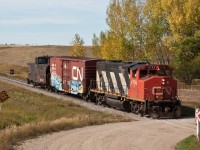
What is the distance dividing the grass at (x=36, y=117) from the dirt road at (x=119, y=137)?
0.76 metres

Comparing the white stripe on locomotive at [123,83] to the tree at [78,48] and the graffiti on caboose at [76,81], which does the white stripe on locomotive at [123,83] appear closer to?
the graffiti on caboose at [76,81]

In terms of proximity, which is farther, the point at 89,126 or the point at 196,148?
the point at 89,126

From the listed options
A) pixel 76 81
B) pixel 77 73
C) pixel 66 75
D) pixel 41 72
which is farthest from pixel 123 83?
pixel 41 72

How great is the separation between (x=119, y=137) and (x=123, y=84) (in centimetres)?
1143

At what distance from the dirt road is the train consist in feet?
11.2

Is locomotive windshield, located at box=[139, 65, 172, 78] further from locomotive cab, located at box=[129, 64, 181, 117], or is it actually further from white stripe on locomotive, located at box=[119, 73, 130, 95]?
white stripe on locomotive, located at box=[119, 73, 130, 95]

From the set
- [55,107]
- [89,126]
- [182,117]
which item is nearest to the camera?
[89,126]

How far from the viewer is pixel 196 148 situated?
16500mm

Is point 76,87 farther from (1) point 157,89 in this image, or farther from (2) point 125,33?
(2) point 125,33

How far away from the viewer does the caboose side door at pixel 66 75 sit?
4150 centimetres

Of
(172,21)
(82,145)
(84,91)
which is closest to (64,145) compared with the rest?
(82,145)

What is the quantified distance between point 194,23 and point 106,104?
19.5 m

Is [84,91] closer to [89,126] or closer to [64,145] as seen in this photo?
[89,126]

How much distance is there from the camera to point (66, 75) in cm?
4209
